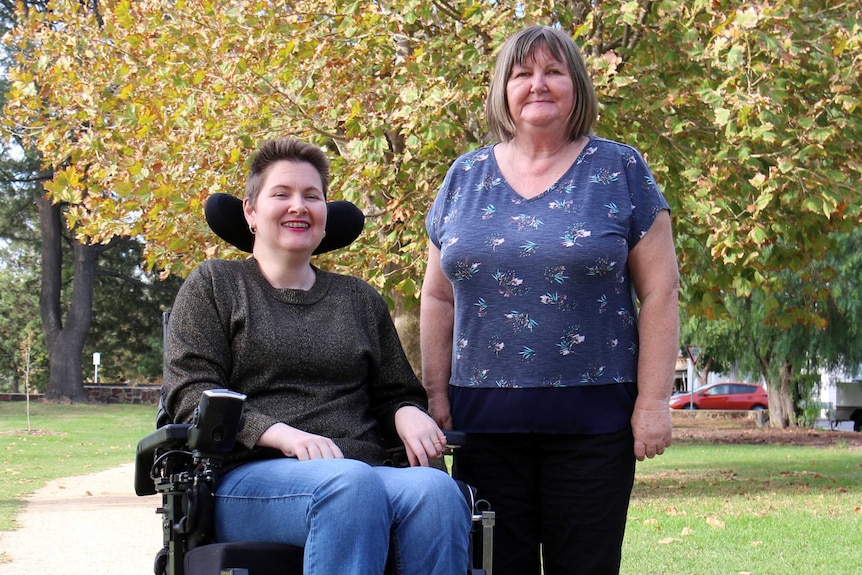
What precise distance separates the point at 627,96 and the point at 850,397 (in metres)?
24.1

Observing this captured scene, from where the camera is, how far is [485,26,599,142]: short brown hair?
318cm

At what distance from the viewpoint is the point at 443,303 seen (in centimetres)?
344

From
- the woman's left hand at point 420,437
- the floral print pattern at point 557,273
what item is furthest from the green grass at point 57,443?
the floral print pattern at point 557,273

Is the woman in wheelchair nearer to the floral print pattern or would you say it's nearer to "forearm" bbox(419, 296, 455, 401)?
"forearm" bbox(419, 296, 455, 401)

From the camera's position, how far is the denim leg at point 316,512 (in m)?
2.70

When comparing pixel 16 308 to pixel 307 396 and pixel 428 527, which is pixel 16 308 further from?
pixel 428 527

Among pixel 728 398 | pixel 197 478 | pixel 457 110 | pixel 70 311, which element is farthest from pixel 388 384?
pixel 728 398

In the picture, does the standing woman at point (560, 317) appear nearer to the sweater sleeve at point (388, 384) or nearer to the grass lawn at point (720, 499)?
the sweater sleeve at point (388, 384)

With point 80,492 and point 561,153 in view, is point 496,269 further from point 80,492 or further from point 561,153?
point 80,492

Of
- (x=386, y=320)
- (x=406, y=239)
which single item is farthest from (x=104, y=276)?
(x=386, y=320)

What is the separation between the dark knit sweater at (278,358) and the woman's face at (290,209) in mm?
133

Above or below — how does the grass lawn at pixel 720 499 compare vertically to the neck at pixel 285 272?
below

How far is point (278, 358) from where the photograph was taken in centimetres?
321

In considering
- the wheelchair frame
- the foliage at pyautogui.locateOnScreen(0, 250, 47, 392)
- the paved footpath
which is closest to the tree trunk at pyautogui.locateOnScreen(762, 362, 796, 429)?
the paved footpath
